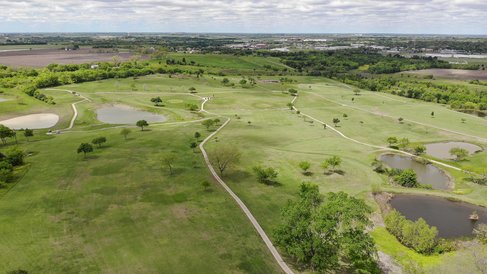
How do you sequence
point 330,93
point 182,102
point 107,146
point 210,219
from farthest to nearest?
1. point 330,93
2. point 182,102
3. point 107,146
4. point 210,219

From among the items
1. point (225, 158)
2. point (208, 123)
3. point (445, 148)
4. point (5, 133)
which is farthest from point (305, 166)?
point (5, 133)

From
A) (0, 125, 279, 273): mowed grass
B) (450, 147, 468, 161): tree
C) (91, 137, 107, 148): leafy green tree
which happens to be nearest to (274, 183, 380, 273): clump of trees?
(0, 125, 279, 273): mowed grass

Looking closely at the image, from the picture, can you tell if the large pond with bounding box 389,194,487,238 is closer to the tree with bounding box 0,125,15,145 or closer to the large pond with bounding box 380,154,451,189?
the large pond with bounding box 380,154,451,189

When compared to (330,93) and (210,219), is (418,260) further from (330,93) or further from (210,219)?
(330,93)

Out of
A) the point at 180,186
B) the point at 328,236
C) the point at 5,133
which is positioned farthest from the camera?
the point at 5,133

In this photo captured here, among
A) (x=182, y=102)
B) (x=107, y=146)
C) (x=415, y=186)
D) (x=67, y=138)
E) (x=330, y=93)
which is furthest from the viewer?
(x=330, y=93)

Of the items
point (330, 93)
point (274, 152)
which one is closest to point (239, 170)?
point (274, 152)

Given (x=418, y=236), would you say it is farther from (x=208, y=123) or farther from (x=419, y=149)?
(x=208, y=123)
